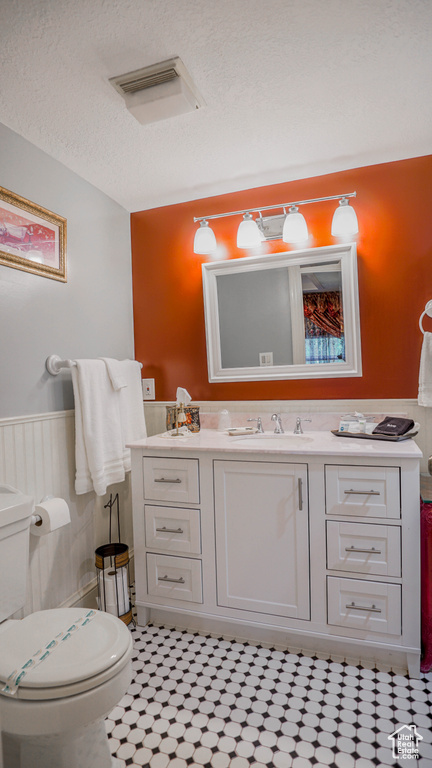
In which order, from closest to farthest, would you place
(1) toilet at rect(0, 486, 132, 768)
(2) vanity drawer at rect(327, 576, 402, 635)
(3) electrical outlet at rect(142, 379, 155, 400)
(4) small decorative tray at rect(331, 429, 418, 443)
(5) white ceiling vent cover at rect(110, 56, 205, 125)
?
(1) toilet at rect(0, 486, 132, 768) → (5) white ceiling vent cover at rect(110, 56, 205, 125) → (2) vanity drawer at rect(327, 576, 402, 635) → (4) small decorative tray at rect(331, 429, 418, 443) → (3) electrical outlet at rect(142, 379, 155, 400)

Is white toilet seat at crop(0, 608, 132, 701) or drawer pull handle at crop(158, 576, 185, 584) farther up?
white toilet seat at crop(0, 608, 132, 701)

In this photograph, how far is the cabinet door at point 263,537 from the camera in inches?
71.4

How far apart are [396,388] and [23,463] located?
1.83 metres

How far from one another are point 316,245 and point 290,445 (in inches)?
44.6

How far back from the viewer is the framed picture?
1.77 metres

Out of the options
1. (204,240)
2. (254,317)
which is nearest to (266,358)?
(254,317)

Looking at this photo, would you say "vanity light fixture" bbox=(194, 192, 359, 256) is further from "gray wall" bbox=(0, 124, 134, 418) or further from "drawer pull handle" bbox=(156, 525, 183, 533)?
"drawer pull handle" bbox=(156, 525, 183, 533)

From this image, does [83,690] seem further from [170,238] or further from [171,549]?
[170,238]

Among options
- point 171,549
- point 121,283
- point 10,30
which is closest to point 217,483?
point 171,549

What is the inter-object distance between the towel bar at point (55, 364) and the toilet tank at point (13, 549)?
2.18ft

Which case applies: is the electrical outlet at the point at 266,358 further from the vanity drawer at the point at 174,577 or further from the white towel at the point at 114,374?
the vanity drawer at the point at 174,577

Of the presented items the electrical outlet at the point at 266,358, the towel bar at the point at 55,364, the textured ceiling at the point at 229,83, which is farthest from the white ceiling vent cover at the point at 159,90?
the electrical outlet at the point at 266,358

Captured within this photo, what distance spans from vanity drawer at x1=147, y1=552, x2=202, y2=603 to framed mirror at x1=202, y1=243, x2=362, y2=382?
3.39 feet

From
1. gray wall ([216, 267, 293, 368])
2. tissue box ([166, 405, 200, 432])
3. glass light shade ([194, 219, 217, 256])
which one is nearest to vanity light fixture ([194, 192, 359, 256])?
glass light shade ([194, 219, 217, 256])
